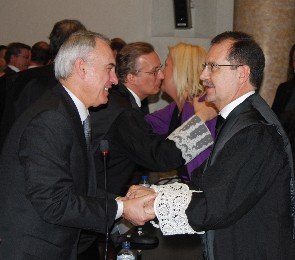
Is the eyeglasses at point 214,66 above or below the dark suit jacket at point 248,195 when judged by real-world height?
above

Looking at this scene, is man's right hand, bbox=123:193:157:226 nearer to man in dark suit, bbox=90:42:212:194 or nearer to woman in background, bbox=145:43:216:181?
man in dark suit, bbox=90:42:212:194

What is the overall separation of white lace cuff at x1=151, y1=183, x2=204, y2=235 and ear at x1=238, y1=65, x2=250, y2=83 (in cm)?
50

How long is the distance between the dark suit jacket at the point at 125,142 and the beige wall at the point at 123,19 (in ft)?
14.8

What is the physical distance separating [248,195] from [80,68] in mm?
886

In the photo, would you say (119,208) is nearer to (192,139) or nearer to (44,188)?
(44,188)

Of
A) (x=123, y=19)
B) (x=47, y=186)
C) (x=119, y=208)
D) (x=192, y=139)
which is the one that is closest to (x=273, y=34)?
(x=123, y=19)

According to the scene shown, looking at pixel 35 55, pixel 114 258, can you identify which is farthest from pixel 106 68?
pixel 35 55

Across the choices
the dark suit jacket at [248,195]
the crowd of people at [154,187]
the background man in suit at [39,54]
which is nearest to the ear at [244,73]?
the crowd of people at [154,187]

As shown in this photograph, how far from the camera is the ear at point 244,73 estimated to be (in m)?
2.62

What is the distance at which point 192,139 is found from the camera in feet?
11.8

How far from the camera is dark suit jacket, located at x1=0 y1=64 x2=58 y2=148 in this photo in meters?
3.94

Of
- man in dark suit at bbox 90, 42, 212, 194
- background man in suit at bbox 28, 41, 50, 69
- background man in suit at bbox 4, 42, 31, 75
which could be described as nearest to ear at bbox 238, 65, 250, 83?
man in dark suit at bbox 90, 42, 212, 194

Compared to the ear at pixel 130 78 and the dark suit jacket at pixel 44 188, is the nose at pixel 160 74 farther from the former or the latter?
the dark suit jacket at pixel 44 188

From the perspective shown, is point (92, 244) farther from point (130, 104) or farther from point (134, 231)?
point (130, 104)
